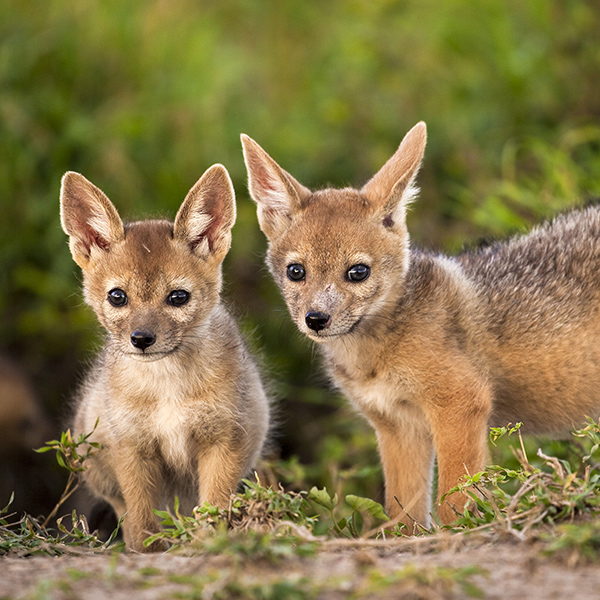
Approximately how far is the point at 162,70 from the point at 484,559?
7725mm

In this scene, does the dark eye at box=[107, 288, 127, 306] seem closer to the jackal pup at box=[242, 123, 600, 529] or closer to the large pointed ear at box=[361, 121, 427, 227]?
the jackal pup at box=[242, 123, 600, 529]

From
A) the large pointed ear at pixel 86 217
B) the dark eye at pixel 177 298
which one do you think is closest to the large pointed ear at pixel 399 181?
the dark eye at pixel 177 298

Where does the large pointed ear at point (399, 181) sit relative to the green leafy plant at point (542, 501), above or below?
above

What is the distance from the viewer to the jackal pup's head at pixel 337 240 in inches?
186

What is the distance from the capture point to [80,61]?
9070 millimetres

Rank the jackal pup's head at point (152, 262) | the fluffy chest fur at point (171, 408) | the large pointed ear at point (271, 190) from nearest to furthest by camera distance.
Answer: the jackal pup's head at point (152, 262), the fluffy chest fur at point (171, 408), the large pointed ear at point (271, 190)

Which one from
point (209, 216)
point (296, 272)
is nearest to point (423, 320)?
point (296, 272)

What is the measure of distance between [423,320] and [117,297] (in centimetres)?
168

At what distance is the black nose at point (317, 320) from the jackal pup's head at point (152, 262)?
1.85 ft

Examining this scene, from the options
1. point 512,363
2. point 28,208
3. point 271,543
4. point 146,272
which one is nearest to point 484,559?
point 271,543

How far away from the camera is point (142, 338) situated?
4344 mm

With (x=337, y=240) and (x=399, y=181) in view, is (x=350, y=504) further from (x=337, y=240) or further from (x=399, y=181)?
(x=399, y=181)

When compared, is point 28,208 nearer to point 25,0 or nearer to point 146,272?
point 25,0

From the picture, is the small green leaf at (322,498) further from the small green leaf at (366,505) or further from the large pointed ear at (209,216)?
the large pointed ear at (209,216)
